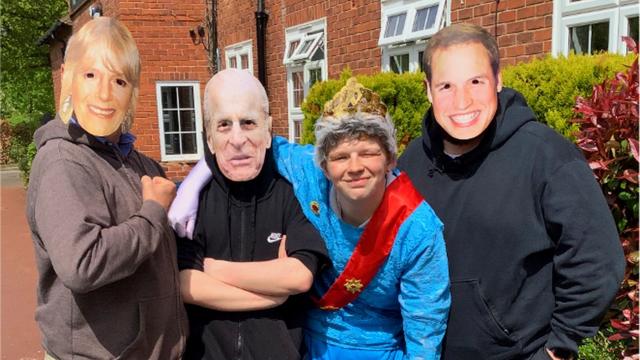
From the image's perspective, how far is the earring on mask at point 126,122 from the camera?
1857 millimetres

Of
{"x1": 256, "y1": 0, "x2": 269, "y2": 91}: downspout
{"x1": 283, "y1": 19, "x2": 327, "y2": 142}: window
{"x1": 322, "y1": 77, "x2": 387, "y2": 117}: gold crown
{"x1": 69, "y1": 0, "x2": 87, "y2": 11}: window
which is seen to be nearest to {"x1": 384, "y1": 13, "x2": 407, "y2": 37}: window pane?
{"x1": 283, "y1": 19, "x2": 327, "y2": 142}: window

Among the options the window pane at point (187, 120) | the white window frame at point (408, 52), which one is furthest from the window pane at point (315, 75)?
the window pane at point (187, 120)

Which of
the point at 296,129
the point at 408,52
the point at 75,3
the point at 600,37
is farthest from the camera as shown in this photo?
the point at 75,3

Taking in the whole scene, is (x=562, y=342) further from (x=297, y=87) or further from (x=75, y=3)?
(x=75, y=3)

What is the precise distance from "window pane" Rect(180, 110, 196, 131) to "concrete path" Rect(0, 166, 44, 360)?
11.8ft

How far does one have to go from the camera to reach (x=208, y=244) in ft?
6.31

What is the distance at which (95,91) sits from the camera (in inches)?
68.9

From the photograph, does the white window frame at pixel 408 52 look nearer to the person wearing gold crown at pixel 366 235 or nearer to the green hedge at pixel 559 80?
the green hedge at pixel 559 80

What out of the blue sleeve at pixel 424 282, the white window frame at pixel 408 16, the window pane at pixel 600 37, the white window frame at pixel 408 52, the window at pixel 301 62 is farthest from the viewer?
the window at pixel 301 62

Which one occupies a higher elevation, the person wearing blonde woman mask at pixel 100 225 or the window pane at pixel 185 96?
the window pane at pixel 185 96

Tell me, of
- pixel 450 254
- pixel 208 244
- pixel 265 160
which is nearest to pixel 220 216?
pixel 208 244

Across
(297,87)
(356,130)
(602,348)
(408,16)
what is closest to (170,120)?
(297,87)

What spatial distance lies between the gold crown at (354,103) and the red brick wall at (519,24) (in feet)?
9.50

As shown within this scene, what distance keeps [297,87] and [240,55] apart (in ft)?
5.99
